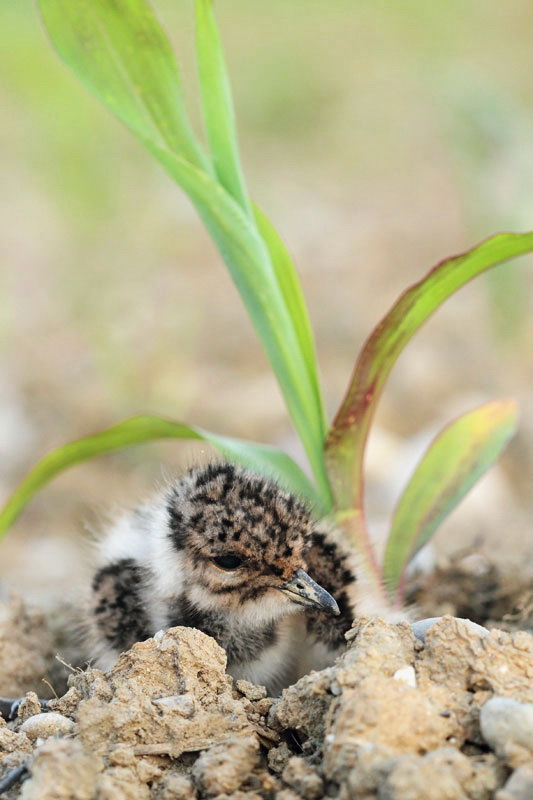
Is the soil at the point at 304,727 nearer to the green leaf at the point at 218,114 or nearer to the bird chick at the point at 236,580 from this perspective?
the bird chick at the point at 236,580

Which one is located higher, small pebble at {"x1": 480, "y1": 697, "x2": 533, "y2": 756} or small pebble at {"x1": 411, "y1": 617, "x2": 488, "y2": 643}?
small pebble at {"x1": 480, "y1": 697, "x2": 533, "y2": 756}

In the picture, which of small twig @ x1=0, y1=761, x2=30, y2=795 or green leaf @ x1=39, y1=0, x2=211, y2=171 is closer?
small twig @ x1=0, y1=761, x2=30, y2=795

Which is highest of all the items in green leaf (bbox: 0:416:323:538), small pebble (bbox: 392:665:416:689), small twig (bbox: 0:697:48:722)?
green leaf (bbox: 0:416:323:538)

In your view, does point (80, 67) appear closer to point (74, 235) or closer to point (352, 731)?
point (352, 731)

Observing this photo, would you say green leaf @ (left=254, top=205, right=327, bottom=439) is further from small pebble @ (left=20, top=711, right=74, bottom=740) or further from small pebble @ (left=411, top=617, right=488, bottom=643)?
small pebble @ (left=20, top=711, right=74, bottom=740)

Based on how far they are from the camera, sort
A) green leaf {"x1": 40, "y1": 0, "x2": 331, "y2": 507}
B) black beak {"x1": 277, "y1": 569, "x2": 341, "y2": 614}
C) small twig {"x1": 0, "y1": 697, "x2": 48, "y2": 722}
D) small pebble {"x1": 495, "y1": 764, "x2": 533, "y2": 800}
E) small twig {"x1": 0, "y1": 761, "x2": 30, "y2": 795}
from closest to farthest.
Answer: small pebble {"x1": 495, "y1": 764, "x2": 533, "y2": 800}
small twig {"x1": 0, "y1": 761, "x2": 30, "y2": 795}
small twig {"x1": 0, "y1": 697, "x2": 48, "y2": 722}
black beak {"x1": 277, "y1": 569, "x2": 341, "y2": 614}
green leaf {"x1": 40, "y1": 0, "x2": 331, "y2": 507}

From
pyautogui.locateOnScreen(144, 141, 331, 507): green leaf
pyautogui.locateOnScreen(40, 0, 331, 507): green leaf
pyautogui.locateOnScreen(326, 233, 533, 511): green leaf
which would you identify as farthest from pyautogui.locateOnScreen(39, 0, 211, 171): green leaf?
pyautogui.locateOnScreen(326, 233, 533, 511): green leaf

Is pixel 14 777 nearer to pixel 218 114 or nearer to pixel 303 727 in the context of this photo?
pixel 303 727
